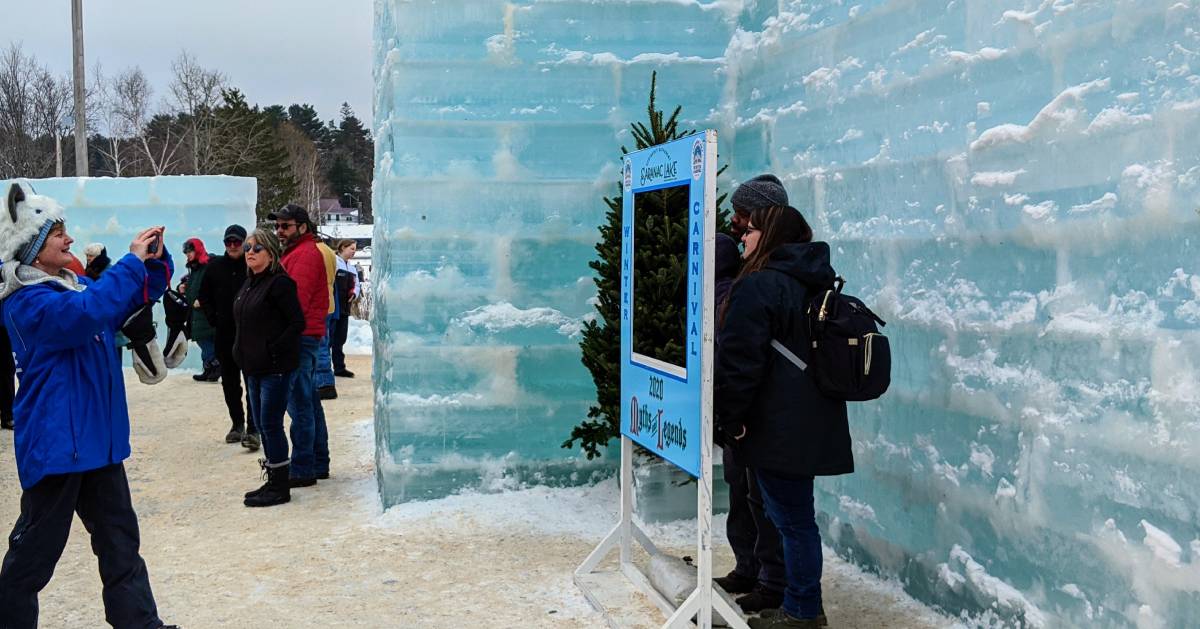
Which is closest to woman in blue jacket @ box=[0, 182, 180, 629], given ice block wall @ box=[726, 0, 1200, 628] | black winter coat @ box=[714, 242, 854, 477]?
black winter coat @ box=[714, 242, 854, 477]

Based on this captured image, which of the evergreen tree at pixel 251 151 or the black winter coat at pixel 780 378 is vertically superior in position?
the evergreen tree at pixel 251 151

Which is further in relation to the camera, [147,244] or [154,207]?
[154,207]

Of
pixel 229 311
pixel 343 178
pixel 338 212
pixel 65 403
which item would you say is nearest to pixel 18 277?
pixel 65 403

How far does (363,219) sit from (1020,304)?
8748cm

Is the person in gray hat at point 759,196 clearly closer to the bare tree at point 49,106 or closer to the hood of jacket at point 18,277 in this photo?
the hood of jacket at point 18,277

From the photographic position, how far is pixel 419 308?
684cm

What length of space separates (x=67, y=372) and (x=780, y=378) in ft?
9.01

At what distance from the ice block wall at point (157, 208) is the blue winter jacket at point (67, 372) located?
1069 cm

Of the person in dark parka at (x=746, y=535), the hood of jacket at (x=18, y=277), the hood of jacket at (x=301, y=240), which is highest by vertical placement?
the hood of jacket at (x=301, y=240)

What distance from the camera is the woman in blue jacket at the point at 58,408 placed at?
4051mm

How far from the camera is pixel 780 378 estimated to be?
419cm

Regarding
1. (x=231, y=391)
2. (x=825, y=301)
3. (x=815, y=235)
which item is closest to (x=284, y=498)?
(x=231, y=391)

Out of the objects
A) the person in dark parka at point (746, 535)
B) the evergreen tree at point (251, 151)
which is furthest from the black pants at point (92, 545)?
the evergreen tree at point (251, 151)

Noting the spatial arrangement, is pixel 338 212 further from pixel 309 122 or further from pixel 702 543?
pixel 702 543
